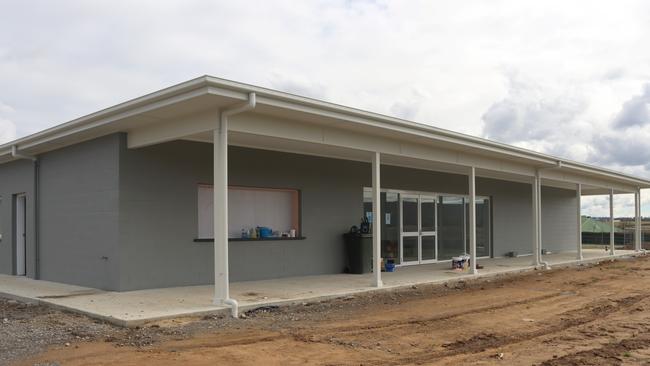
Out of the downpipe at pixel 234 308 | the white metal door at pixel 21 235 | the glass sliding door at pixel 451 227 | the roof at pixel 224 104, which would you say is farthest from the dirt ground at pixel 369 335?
the glass sliding door at pixel 451 227

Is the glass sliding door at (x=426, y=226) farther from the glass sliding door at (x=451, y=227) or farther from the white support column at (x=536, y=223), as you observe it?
the white support column at (x=536, y=223)

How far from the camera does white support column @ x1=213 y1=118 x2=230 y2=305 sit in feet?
28.3

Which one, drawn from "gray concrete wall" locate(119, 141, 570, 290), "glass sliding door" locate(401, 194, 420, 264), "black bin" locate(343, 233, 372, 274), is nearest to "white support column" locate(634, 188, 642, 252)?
"glass sliding door" locate(401, 194, 420, 264)

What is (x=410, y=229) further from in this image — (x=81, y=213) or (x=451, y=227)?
(x=81, y=213)

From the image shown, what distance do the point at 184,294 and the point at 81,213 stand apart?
313cm

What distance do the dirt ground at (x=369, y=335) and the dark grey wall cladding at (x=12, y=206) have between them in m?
3.69

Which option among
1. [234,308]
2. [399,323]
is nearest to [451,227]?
[399,323]

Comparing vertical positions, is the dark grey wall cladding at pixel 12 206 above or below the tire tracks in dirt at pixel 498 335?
above

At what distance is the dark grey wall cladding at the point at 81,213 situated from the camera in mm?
10578

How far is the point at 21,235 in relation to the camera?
1377 centimetres

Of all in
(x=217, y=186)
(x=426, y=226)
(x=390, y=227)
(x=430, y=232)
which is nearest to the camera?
(x=217, y=186)

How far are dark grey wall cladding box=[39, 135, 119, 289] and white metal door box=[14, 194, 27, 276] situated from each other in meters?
1.38

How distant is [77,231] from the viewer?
11.5 m

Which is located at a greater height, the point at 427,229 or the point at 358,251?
the point at 427,229
